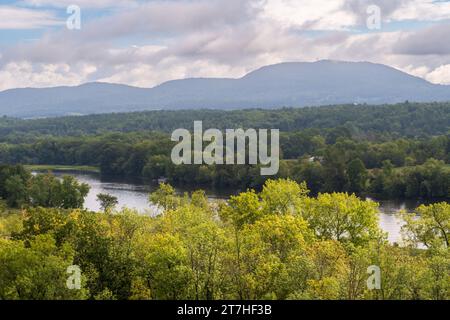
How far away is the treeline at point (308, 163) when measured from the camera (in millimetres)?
95125

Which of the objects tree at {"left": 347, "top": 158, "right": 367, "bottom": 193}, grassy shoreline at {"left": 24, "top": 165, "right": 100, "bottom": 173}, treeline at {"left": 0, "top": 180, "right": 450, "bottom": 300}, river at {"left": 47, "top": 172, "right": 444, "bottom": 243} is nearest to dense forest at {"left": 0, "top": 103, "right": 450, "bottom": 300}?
treeline at {"left": 0, "top": 180, "right": 450, "bottom": 300}

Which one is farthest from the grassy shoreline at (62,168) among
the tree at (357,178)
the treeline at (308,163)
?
the tree at (357,178)

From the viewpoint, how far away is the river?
68.1m

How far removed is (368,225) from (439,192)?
53.4m

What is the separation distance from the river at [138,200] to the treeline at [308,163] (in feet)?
22.7

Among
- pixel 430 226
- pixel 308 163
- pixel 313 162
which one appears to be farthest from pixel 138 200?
pixel 430 226

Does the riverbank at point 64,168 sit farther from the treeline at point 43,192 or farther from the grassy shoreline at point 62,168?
the treeline at point 43,192

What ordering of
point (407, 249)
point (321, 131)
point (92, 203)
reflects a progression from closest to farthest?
point (407, 249), point (92, 203), point (321, 131)

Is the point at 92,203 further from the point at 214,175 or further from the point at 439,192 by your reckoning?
the point at 439,192

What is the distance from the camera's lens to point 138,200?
8838cm

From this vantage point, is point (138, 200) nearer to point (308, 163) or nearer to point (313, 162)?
point (308, 163)
